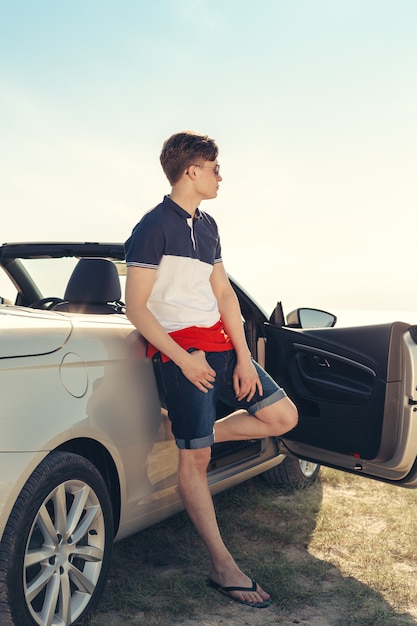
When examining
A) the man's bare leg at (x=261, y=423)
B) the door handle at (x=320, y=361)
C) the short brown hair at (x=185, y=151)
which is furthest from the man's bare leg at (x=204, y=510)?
the short brown hair at (x=185, y=151)

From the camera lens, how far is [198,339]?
120 inches

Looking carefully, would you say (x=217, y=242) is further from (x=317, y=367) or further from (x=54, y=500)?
(x=54, y=500)

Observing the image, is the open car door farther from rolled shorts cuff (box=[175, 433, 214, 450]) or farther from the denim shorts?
rolled shorts cuff (box=[175, 433, 214, 450])

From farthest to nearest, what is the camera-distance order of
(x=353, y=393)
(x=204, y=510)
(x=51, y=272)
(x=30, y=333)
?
(x=51, y=272), (x=353, y=393), (x=204, y=510), (x=30, y=333)

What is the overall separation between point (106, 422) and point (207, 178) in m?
1.17

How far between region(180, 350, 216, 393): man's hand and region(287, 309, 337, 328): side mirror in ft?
3.54

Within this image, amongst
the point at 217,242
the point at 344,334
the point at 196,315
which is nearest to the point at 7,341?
the point at 196,315

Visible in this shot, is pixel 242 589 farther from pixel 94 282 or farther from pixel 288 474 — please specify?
pixel 288 474

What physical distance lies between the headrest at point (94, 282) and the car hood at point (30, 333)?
540 millimetres

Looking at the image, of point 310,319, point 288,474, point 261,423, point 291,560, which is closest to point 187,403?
point 261,423

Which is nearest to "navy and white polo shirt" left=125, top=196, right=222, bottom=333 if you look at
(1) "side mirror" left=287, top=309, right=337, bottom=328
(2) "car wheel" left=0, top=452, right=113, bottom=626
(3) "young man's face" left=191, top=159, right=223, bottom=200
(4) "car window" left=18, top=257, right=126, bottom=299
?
(3) "young man's face" left=191, top=159, right=223, bottom=200

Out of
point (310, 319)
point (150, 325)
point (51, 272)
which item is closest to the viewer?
Result: point (150, 325)

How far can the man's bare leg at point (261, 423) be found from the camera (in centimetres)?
324

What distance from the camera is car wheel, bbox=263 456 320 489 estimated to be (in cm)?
467
